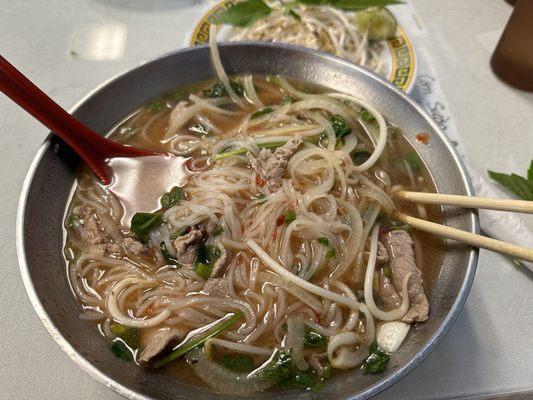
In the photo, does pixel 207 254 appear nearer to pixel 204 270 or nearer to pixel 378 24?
pixel 204 270

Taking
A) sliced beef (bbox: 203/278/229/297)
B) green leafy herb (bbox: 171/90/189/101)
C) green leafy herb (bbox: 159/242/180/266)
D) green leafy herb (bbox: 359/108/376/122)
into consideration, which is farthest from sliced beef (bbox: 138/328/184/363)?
green leafy herb (bbox: 359/108/376/122)

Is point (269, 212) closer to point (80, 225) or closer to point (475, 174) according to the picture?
point (80, 225)

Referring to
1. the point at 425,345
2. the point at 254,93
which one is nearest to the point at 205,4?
the point at 254,93

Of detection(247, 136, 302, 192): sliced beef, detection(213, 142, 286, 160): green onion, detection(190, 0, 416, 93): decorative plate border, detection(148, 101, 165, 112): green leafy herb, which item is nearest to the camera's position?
detection(247, 136, 302, 192): sliced beef

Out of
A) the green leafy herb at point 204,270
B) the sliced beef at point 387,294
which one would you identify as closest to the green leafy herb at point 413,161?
the sliced beef at point 387,294

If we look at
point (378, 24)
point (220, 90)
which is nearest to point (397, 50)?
point (378, 24)

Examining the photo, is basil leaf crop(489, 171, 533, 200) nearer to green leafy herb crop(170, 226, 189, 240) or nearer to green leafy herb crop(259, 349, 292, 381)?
green leafy herb crop(259, 349, 292, 381)
